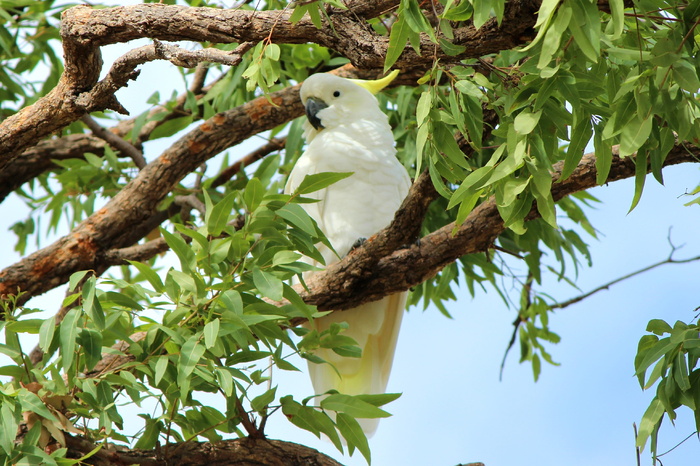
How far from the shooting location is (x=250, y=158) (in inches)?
142

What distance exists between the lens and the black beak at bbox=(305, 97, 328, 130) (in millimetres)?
2986

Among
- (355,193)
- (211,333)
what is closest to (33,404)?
(211,333)

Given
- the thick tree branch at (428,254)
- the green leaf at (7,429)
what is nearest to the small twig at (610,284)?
the thick tree branch at (428,254)

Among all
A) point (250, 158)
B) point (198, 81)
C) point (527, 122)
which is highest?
point (198, 81)

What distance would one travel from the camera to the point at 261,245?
5.71 feet

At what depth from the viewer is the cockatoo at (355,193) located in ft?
9.29

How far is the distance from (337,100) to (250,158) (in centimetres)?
75

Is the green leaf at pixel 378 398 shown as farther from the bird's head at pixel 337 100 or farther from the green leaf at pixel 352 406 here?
the bird's head at pixel 337 100

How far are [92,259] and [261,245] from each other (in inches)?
51.3

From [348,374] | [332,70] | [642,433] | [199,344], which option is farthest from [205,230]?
[332,70]

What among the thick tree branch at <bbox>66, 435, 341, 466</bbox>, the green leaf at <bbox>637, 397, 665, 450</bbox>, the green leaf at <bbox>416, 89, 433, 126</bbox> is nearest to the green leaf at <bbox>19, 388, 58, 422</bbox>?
the thick tree branch at <bbox>66, 435, 341, 466</bbox>

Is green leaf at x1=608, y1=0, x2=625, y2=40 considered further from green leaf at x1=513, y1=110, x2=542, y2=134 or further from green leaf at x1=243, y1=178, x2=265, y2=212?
green leaf at x1=243, y1=178, x2=265, y2=212

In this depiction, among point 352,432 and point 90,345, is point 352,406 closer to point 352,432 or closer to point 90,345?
point 352,432

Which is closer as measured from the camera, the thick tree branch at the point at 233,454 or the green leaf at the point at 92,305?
the green leaf at the point at 92,305
